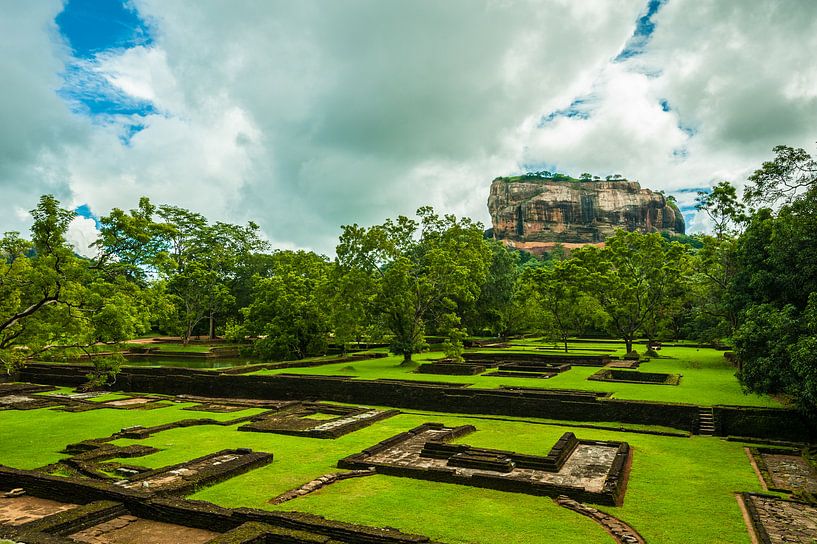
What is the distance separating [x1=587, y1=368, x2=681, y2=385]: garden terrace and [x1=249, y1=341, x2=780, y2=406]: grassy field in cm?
45

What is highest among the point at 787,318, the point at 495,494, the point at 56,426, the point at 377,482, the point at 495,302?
the point at 495,302

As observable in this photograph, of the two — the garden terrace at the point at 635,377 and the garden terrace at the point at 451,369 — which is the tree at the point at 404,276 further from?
the garden terrace at the point at 635,377

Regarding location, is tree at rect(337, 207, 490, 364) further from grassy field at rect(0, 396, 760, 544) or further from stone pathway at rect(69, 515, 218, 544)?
stone pathway at rect(69, 515, 218, 544)

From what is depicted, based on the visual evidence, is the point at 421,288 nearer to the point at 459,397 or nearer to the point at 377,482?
the point at 459,397

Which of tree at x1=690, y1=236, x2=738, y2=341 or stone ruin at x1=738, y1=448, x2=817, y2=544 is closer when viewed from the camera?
stone ruin at x1=738, y1=448, x2=817, y2=544

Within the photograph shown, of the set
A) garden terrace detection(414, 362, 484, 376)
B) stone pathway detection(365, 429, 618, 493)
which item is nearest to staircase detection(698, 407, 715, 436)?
stone pathway detection(365, 429, 618, 493)

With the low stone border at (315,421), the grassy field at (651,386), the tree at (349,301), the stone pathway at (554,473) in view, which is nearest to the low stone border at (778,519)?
the stone pathway at (554,473)

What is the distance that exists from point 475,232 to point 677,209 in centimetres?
13084

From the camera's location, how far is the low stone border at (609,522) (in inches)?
292

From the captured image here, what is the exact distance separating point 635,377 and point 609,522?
16.4 m

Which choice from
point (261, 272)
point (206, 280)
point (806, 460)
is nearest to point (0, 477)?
point (806, 460)

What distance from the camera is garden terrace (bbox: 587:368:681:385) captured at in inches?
847

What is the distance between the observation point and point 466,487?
9891 millimetres

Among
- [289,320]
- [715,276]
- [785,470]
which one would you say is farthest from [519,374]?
[289,320]
